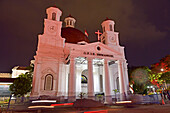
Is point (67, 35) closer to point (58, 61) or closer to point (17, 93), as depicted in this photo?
point (58, 61)

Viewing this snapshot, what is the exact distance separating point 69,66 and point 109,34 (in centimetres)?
1314

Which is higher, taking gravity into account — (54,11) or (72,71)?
(54,11)

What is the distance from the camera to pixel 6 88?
87.8 feet

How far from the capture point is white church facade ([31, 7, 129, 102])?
20438mm

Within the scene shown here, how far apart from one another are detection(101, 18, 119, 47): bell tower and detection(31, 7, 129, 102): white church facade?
0.47 metres

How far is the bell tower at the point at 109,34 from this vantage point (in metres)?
29.8

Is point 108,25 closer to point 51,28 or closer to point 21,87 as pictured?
point 51,28

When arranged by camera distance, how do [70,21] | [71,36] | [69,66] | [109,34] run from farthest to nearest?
[70,21], [71,36], [109,34], [69,66]

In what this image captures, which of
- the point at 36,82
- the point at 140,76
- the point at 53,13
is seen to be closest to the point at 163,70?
the point at 140,76

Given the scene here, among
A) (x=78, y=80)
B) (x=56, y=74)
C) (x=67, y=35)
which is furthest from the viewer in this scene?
(x=67, y=35)

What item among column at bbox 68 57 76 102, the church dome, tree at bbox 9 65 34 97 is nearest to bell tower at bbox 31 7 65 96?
tree at bbox 9 65 34 97

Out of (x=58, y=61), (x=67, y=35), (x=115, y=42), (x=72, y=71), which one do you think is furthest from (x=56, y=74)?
(x=115, y=42)

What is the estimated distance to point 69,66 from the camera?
24172mm

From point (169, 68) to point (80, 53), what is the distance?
20.7 meters
